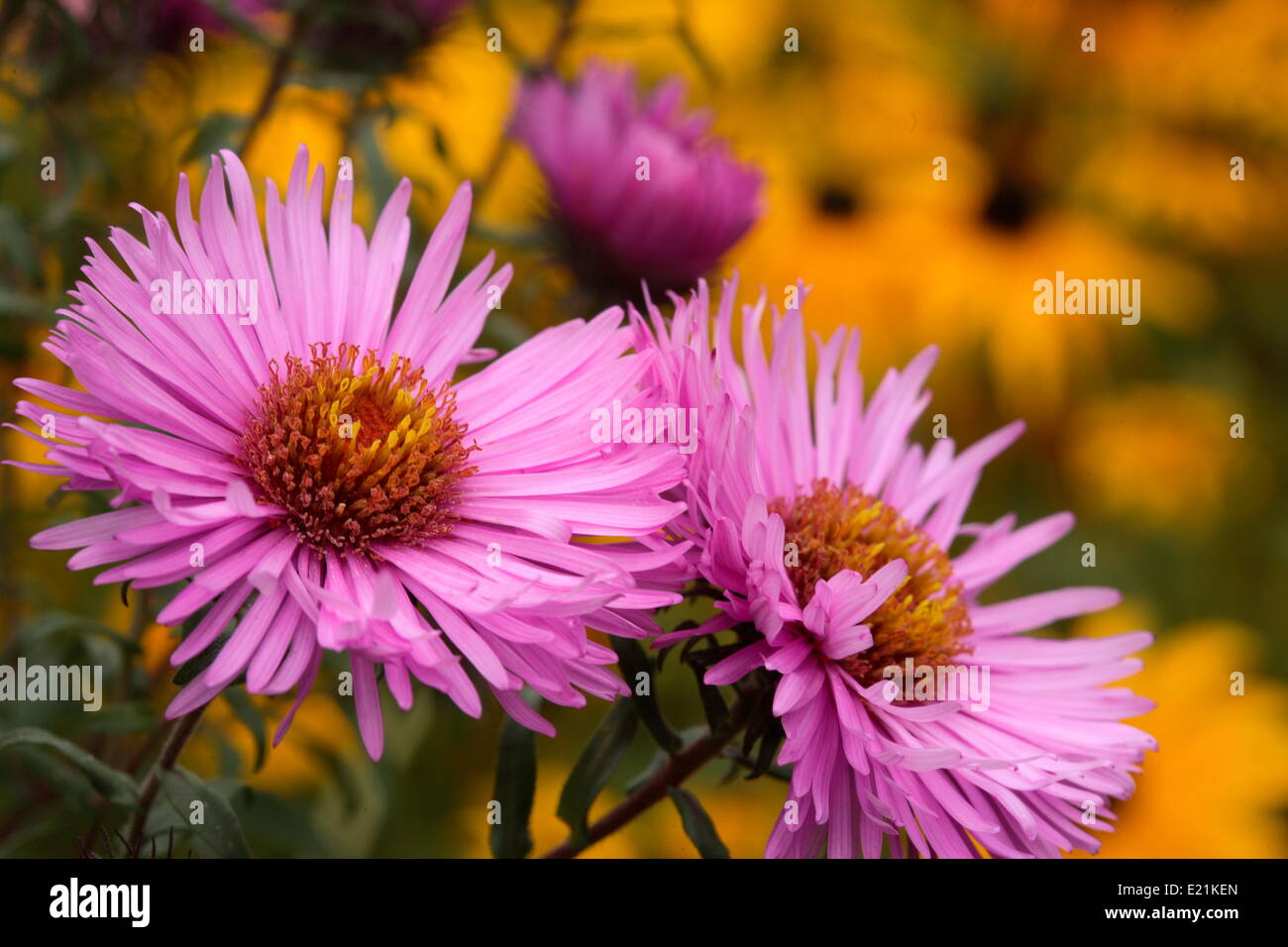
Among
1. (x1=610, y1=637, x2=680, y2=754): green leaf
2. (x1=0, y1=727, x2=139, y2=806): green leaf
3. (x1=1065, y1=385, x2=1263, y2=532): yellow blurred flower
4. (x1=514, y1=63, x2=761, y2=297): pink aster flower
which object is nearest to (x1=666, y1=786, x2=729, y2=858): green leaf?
(x1=610, y1=637, x2=680, y2=754): green leaf

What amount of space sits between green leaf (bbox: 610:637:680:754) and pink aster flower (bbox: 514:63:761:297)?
0.59 metres

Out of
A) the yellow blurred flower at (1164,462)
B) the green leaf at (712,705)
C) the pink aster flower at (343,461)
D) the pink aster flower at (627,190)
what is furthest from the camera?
the yellow blurred flower at (1164,462)

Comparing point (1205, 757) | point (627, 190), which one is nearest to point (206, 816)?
→ point (627, 190)

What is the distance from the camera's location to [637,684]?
2.39 feet

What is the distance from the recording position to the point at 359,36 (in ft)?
4.16

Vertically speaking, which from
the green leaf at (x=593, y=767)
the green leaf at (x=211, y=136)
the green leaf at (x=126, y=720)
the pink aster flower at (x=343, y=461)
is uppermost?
the green leaf at (x=211, y=136)

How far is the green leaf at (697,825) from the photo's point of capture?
747mm

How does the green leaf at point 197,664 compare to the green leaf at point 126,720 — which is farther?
the green leaf at point 126,720

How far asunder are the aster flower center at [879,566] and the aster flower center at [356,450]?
0.22m

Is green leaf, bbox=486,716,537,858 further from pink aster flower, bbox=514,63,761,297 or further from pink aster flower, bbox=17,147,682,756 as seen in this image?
pink aster flower, bbox=514,63,761,297

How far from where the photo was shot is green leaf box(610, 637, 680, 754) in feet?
2.36

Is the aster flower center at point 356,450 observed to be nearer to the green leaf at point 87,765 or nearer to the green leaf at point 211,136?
the green leaf at point 87,765

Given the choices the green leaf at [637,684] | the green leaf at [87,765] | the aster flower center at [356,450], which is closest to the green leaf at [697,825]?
the green leaf at [637,684]

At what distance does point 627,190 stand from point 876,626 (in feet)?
1.91
